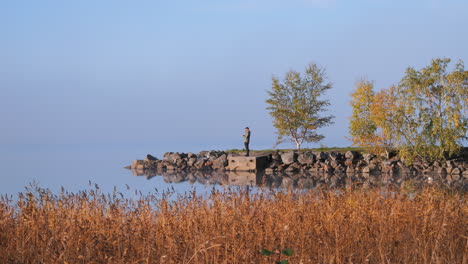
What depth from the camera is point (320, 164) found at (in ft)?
111

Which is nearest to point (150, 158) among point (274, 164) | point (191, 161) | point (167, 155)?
point (167, 155)

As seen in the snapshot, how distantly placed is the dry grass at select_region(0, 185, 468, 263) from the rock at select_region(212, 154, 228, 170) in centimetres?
2526

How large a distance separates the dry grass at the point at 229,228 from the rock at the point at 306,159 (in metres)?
23.9

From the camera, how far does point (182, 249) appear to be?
5.74 meters

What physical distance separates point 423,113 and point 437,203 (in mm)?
23951

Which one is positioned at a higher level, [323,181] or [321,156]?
[321,156]

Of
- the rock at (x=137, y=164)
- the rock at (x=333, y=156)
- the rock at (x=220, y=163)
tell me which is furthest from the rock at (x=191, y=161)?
the rock at (x=333, y=156)

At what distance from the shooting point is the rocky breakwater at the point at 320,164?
3152cm

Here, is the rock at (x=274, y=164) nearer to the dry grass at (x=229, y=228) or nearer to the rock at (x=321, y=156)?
the rock at (x=321, y=156)

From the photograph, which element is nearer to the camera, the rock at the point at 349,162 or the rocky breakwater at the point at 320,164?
the rocky breakwater at the point at 320,164

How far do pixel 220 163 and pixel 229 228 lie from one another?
28510 millimetres

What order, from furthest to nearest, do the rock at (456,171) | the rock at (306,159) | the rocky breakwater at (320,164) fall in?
1. the rock at (306,159)
2. the rocky breakwater at (320,164)
3. the rock at (456,171)

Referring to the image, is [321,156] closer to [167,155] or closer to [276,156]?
[276,156]

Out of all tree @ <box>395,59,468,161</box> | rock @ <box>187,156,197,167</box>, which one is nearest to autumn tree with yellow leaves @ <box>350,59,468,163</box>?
tree @ <box>395,59,468,161</box>
